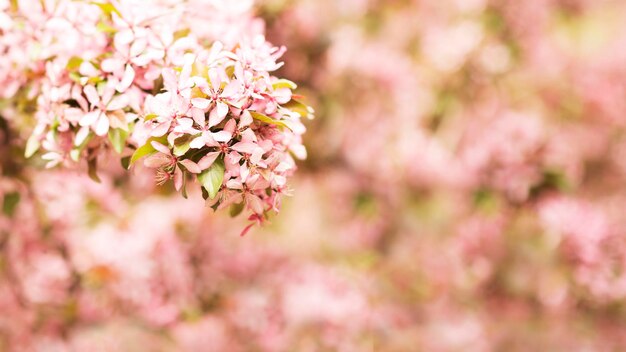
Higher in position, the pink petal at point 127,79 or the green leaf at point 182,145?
the pink petal at point 127,79

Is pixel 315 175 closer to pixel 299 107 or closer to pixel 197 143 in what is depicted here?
pixel 299 107

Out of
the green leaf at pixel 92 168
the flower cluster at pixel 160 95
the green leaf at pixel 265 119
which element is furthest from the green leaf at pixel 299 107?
the green leaf at pixel 92 168

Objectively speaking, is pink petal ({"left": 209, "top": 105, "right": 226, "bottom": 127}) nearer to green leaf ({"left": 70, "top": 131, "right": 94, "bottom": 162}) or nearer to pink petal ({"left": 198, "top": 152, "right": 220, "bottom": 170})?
pink petal ({"left": 198, "top": 152, "right": 220, "bottom": 170})

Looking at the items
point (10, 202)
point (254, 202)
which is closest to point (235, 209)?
point (254, 202)

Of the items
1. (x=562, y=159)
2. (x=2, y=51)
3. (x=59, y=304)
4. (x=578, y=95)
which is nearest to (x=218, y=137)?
(x=2, y=51)

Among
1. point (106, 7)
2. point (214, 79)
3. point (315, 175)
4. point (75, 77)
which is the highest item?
point (315, 175)

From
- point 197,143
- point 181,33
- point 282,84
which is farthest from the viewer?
point 181,33

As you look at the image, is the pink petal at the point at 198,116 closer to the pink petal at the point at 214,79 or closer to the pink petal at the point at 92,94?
the pink petal at the point at 214,79
